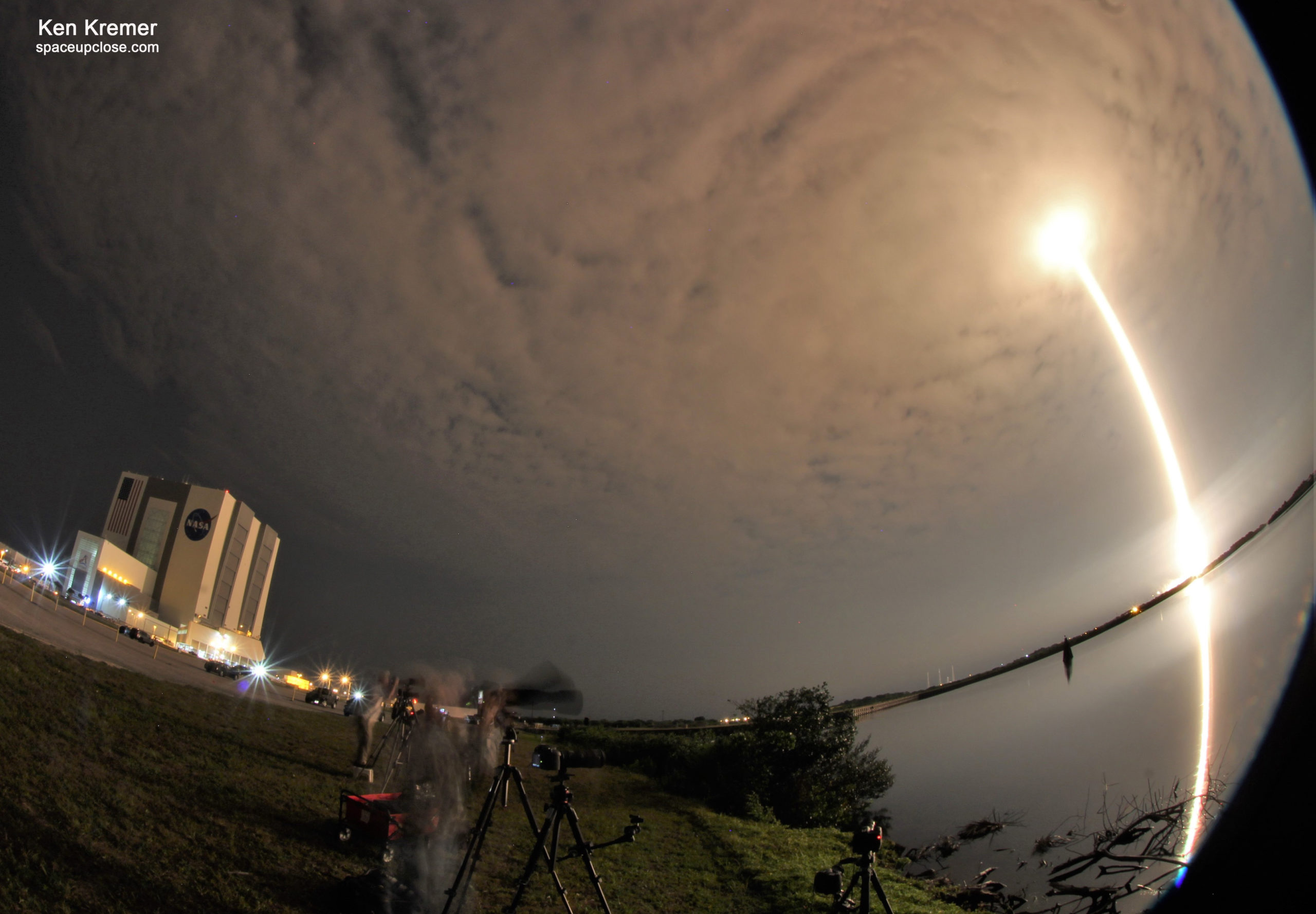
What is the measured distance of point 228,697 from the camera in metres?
18.2

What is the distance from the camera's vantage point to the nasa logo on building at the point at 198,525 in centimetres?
6756

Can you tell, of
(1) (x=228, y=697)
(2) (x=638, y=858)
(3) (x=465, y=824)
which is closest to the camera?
(3) (x=465, y=824)

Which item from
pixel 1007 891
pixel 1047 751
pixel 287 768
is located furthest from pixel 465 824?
pixel 1047 751

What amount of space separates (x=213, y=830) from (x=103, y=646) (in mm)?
22711

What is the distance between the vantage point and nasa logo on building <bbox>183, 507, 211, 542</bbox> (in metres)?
67.6

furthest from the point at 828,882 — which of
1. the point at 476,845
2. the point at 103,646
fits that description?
the point at 103,646

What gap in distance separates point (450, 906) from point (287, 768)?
5.51 m

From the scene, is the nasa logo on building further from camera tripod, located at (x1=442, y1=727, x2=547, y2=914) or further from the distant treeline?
camera tripod, located at (x1=442, y1=727, x2=547, y2=914)

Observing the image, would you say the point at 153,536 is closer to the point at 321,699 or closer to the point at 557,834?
the point at 321,699

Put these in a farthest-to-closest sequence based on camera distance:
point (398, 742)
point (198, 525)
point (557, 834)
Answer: point (198, 525) → point (398, 742) → point (557, 834)

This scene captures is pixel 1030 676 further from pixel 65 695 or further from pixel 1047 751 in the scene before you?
pixel 65 695

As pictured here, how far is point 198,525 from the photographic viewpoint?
223ft

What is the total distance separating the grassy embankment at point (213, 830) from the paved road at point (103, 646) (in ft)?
18.0

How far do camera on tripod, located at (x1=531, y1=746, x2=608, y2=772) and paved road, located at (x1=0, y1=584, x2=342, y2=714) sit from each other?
17.3 m
